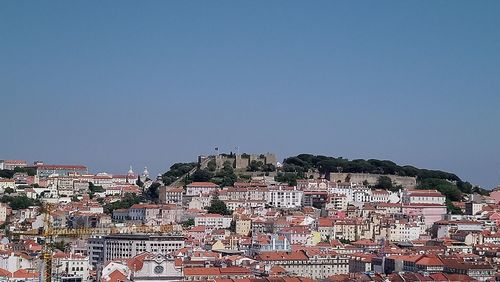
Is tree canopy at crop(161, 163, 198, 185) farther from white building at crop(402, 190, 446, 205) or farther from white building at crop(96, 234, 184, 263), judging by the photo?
white building at crop(96, 234, 184, 263)

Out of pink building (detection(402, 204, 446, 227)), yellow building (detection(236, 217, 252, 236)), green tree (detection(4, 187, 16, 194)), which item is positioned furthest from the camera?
green tree (detection(4, 187, 16, 194))

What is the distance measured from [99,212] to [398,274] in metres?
25.4

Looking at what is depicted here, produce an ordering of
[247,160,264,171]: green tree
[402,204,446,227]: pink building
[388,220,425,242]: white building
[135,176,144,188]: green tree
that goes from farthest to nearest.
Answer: [135,176,144,188]: green tree
[247,160,264,171]: green tree
[402,204,446,227]: pink building
[388,220,425,242]: white building

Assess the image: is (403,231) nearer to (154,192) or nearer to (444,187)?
(444,187)

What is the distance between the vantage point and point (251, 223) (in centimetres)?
4994

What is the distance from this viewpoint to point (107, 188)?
229 ft

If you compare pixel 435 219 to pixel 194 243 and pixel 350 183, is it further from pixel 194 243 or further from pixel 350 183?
pixel 194 243

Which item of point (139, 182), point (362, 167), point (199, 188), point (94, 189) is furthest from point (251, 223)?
point (139, 182)

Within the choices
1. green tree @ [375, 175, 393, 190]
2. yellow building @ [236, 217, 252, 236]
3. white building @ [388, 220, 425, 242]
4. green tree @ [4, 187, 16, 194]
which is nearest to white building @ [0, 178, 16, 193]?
green tree @ [4, 187, 16, 194]

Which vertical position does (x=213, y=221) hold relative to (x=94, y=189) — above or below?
below

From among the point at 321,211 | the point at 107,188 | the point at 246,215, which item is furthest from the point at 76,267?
the point at 107,188

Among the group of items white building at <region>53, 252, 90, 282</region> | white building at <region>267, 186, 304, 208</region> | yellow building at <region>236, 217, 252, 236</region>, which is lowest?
white building at <region>53, 252, 90, 282</region>

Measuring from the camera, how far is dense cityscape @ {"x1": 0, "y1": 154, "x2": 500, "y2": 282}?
1433 inches

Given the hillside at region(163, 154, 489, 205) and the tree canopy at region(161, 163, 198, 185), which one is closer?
the hillside at region(163, 154, 489, 205)
